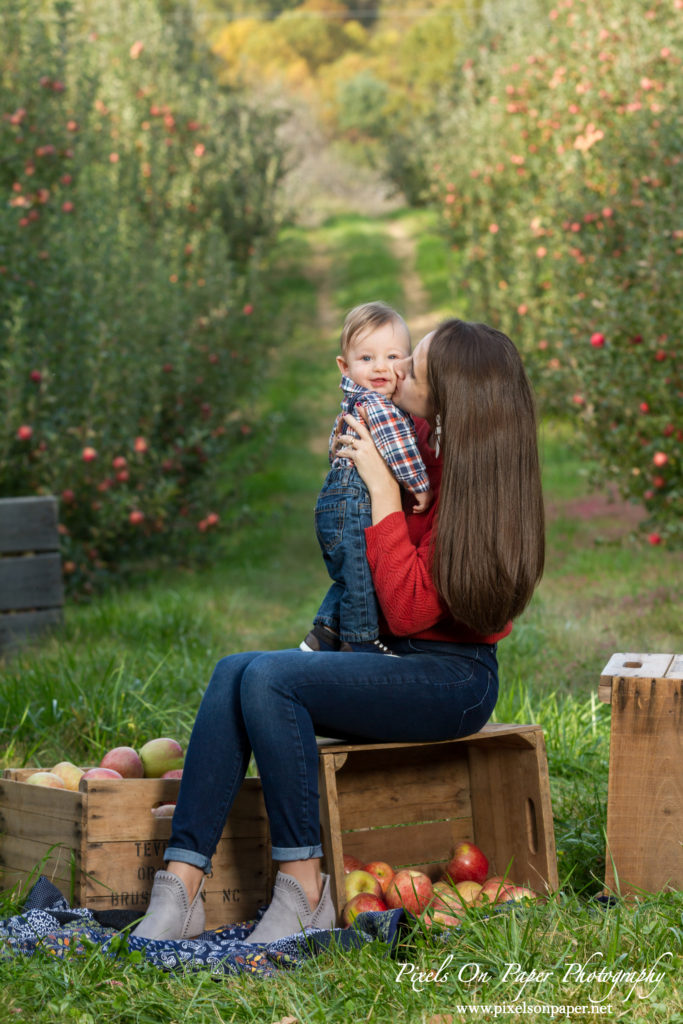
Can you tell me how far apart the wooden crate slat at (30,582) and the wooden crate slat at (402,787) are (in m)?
3.52

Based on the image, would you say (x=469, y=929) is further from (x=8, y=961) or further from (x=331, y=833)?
(x=8, y=961)

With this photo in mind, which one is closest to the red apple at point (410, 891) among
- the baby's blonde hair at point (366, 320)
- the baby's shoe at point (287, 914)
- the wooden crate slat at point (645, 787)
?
the baby's shoe at point (287, 914)

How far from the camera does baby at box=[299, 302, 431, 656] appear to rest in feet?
9.78

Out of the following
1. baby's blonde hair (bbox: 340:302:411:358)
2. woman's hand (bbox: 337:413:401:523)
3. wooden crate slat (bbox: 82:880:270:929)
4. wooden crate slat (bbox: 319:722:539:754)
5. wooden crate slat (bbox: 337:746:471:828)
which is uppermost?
baby's blonde hair (bbox: 340:302:411:358)

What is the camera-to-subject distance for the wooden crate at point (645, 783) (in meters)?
2.98

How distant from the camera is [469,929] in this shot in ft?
8.84

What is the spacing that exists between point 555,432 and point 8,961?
1120cm

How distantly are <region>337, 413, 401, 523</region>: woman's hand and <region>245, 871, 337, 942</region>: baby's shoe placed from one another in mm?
929

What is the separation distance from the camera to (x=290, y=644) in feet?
21.3

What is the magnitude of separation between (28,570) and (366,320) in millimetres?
3613

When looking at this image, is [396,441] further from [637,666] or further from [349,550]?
[637,666]

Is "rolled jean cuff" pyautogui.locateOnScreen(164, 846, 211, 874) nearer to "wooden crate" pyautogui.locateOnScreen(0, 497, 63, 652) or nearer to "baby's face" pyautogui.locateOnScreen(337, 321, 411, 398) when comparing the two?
"baby's face" pyautogui.locateOnScreen(337, 321, 411, 398)

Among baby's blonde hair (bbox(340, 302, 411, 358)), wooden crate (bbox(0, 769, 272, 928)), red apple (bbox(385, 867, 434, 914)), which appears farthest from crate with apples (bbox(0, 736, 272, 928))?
baby's blonde hair (bbox(340, 302, 411, 358))

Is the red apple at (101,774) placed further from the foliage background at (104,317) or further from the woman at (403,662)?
the foliage background at (104,317)
